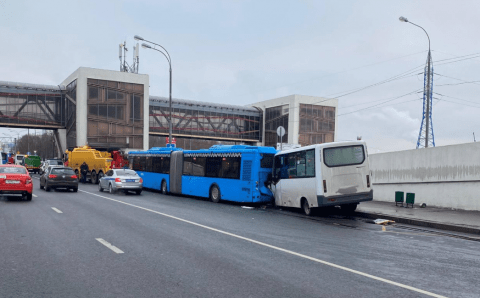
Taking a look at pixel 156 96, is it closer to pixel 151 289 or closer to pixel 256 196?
pixel 256 196

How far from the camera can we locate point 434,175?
19.0 metres

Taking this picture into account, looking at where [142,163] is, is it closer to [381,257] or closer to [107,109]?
[381,257]

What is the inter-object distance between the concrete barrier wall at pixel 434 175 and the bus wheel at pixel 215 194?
8.01m

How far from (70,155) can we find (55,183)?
1810 cm

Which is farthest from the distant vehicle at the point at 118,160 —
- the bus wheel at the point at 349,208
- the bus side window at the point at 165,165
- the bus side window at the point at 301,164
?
the bus wheel at the point at 349,208

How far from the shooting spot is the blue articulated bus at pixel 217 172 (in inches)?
837

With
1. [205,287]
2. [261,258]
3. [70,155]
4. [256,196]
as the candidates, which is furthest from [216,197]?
[70,155]

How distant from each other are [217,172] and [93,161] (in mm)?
20255

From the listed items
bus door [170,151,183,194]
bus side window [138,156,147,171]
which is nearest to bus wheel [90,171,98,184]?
bus side window [138,156,147,171]

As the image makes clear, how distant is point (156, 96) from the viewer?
220 ft

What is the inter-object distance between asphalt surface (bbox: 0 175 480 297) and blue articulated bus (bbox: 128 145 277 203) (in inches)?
283

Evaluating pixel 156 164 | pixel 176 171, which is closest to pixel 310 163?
pixel 176 171

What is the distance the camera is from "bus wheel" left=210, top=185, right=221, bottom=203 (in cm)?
2326

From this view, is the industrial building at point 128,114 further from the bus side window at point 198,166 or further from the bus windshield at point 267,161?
the bus windshield at point 267,161
